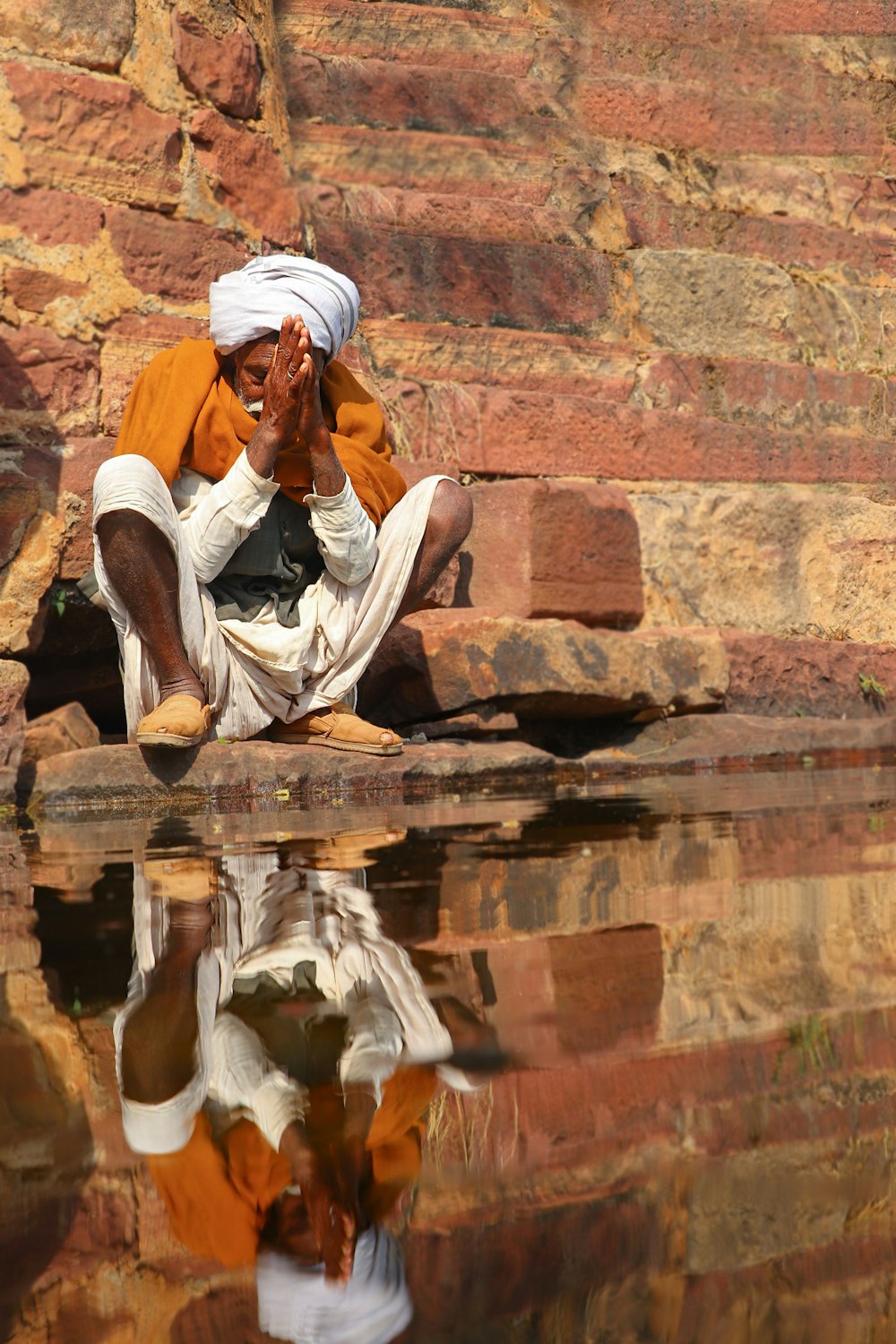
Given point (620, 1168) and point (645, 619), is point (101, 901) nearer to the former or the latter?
point (620, 1168)

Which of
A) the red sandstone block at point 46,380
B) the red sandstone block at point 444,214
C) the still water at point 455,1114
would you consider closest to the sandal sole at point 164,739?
the red sandstone block at point 46,380

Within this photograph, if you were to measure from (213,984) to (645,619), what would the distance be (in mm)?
4679

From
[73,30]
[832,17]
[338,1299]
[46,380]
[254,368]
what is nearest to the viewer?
[338,1299]

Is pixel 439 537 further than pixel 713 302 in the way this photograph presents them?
No

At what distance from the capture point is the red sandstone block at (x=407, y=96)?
20.8ft

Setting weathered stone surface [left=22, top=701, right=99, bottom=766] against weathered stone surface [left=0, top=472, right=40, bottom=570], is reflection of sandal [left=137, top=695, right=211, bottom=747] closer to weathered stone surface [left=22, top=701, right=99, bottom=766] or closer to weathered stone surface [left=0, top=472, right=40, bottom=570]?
weathered stone surface [left=22, top=701, right=99, bottom=766]

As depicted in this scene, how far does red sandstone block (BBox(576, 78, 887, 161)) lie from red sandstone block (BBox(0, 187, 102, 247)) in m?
3.11

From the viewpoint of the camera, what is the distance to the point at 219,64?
507 centimetres

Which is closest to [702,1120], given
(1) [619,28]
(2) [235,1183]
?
(2) [235,1183]

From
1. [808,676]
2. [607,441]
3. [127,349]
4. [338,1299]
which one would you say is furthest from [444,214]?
[338,1299]

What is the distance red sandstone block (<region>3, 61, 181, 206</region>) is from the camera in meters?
4.66

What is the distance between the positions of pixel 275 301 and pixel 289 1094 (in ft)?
11.3

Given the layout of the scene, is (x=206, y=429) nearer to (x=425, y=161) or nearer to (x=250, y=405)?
(x=250, y=405)

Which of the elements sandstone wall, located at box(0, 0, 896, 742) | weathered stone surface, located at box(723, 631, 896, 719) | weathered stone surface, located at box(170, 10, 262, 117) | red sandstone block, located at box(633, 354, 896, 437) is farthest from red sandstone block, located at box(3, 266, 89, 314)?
weathered stone surface, located at box(723, 631, 896, 719)
